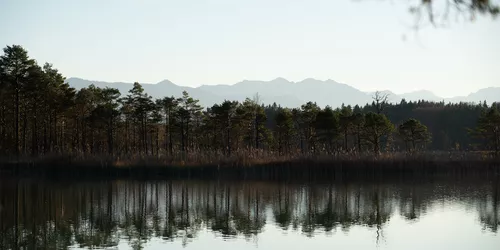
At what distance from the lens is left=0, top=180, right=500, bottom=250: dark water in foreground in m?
15.5

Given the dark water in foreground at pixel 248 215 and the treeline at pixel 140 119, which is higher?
the treeline at pixel 140 119

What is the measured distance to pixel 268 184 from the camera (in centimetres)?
3039

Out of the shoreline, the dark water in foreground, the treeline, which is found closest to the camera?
the dark water in foreground

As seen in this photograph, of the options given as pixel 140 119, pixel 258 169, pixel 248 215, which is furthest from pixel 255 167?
pixel 140 119

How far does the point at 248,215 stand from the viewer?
2030 cm

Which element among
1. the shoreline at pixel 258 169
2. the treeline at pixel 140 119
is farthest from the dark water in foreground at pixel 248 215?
the treeline at pixel 140 119

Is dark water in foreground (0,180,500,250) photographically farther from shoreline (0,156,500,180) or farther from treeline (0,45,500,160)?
treeline (0,45,500,160)

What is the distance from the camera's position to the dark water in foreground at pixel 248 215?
51.0 feet

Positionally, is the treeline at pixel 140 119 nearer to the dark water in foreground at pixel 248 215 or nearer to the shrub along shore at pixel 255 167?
the shrub along shore at pixel 255 167

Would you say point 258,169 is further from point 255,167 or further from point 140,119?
point 140,119

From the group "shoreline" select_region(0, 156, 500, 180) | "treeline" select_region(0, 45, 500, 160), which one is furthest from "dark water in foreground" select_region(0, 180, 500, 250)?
"treeline" select_region(0, 45, 500, 160)

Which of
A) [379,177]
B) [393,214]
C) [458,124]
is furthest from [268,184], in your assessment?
[458,124]

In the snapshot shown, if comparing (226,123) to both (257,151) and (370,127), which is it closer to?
(370,127)

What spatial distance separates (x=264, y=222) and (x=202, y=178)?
47.0 feet
